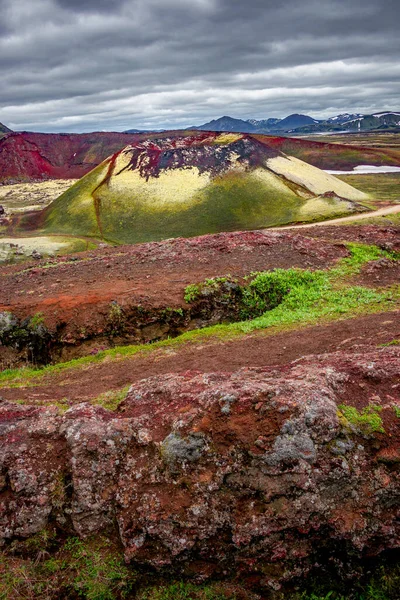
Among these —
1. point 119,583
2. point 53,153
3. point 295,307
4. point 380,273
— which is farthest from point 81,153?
point 119,583

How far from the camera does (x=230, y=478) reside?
8.24 metres

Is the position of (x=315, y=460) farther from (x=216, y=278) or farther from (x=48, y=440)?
(x=216, y=278)

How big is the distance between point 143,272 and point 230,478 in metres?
17.0

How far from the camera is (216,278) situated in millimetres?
21734

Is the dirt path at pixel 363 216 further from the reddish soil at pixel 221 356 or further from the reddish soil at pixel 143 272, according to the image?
the reddish soil at pixel 221 356

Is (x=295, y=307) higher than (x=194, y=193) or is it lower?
lower

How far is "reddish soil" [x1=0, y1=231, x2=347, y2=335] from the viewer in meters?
19.9

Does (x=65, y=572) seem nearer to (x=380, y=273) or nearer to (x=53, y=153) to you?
(x=380, y=273)

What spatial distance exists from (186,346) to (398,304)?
9178mm

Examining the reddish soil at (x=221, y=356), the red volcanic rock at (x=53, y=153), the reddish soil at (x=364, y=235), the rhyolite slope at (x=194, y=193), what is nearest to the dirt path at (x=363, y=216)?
the rhyolite slope at (x=194, y=193)

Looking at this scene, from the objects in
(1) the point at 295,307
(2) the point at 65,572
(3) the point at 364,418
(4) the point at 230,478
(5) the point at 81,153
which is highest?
(5) the point at 81,153

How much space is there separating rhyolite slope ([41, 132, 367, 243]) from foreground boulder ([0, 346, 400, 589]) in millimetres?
41386

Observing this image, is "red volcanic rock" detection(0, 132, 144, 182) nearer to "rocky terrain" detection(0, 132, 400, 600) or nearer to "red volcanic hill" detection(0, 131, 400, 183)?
"red volcanic hill" detection(0, 131, 400, 183)

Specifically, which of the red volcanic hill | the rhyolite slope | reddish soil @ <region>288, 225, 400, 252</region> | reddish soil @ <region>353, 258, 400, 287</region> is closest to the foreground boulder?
reddish soil @ <region>353, 258, 400, 287</region>
